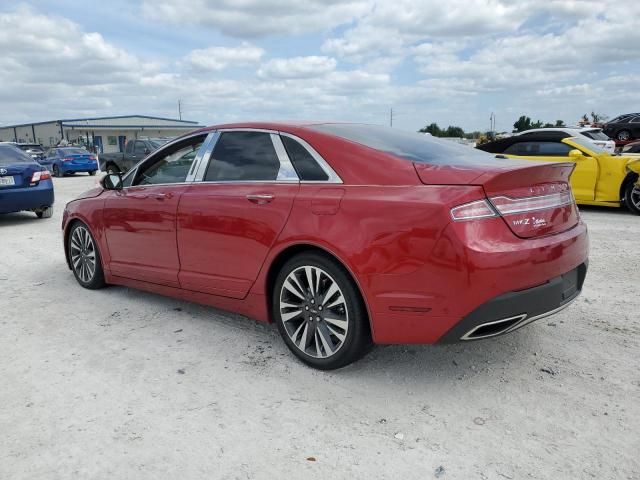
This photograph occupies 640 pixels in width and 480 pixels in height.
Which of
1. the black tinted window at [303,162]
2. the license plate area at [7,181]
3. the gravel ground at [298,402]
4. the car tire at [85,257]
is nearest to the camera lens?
the gravel ground at [298,402]

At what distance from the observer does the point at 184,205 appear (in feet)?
13.6

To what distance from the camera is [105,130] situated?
68375 millimetres

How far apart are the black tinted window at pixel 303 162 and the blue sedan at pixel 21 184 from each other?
7.81 metres

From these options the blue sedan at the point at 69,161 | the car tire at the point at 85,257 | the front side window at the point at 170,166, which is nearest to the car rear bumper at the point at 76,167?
the blue sedan at the point at 69,161

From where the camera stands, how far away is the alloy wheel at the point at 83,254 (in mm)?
5336

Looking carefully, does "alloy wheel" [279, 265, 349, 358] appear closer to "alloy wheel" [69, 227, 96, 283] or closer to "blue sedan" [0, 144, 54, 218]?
"alloy wheel" [69, 227, 96, 283]

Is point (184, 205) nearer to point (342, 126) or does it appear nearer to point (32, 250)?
point (342, 126)

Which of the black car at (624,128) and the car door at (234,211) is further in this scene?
the black car at (624,128)

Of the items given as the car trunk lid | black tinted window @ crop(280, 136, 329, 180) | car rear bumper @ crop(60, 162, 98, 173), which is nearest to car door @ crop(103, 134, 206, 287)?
black tinted window @ crop(280, 136, 329, 180)

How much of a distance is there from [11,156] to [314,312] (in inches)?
356

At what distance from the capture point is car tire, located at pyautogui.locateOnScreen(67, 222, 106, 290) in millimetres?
5274

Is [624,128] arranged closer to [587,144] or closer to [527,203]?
[587,144]

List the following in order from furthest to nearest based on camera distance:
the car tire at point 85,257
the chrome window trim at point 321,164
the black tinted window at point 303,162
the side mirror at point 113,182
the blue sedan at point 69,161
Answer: the blue sedan at point 69,161, the car tire at point 85,257, the side mirror at point 113,182, the black tinted window at point 303,162, the chrome window trim at point 321,164

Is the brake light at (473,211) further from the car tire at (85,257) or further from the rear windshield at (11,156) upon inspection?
the rear windshield at (11,156)
